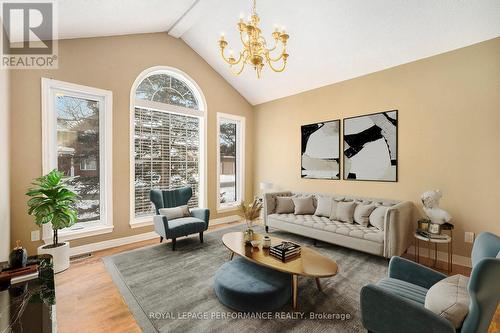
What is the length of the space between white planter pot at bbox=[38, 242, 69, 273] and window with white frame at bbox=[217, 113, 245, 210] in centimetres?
287

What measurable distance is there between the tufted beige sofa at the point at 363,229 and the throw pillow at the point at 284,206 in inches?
6.0

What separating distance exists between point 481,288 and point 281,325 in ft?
4.54

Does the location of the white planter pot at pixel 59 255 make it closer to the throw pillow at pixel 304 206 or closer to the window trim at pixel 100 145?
the window trim at pixel 100 145

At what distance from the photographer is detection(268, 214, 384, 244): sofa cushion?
305cm

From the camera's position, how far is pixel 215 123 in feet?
16.9

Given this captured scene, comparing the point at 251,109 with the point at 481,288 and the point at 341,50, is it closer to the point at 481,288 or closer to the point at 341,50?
the point at 341,50

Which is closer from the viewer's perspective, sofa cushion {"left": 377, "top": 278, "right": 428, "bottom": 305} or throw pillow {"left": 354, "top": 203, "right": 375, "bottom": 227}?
sofa cushion {"left": 377, "top": 278, "right": 428, "bottom": 305}

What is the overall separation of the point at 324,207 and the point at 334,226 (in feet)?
1.96

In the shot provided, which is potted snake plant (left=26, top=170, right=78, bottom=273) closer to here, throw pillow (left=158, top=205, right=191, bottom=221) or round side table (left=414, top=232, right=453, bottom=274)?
throw pillow (left=158, top=205, right=191, bottom=221)

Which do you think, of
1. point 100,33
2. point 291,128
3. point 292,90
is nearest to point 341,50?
point 292,90

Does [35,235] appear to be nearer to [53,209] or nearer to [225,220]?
[53,209]

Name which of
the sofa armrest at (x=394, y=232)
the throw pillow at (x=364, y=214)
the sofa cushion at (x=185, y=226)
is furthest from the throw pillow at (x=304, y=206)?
the sofa cushion at (x=185, y=226)

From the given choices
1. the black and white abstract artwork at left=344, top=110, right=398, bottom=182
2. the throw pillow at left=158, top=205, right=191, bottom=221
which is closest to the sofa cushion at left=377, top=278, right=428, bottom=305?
the black and white abstract artwork at left=344, top=110, right=398, bottom=182

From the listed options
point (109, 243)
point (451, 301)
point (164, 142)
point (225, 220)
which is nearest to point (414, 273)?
point (451, 301)
